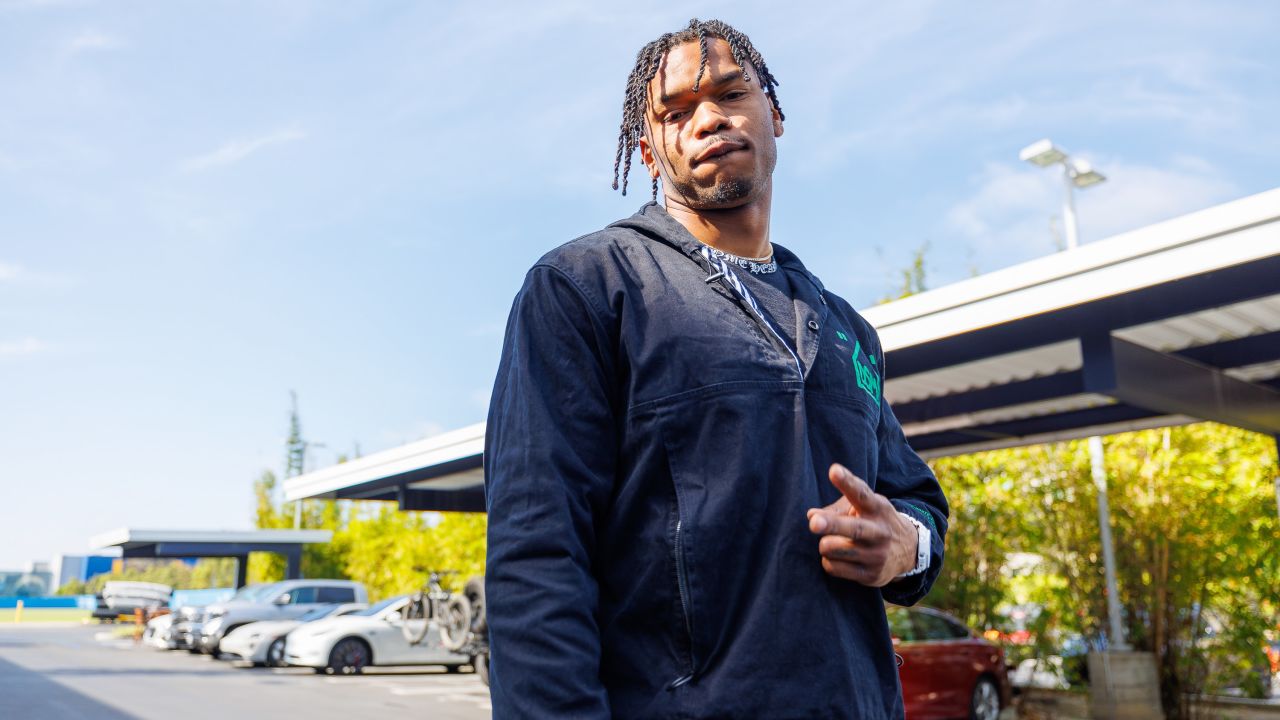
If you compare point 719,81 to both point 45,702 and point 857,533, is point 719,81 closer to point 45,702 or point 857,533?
point 857,533

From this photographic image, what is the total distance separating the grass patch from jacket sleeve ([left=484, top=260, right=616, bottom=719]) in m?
60.0

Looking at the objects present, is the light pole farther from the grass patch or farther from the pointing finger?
the grass patch

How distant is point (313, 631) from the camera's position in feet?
58.7

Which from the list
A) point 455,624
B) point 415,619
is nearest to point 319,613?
→ point 415,619

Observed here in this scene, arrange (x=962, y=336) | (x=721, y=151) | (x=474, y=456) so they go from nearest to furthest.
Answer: (x=721, y=151) → (x=962, y=336) → (x=474, y=456)

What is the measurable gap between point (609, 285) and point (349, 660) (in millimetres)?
17663

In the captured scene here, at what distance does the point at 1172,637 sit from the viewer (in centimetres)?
1241

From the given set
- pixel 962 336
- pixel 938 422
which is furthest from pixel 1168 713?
pixel 962 336

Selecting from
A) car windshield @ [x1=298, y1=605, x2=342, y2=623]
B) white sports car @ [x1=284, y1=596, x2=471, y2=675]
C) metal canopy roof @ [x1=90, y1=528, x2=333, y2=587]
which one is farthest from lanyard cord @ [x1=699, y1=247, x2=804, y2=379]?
metal canopy roof @ [x1=90, y1=528, x2=333, y2=587]

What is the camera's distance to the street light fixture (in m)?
13.2

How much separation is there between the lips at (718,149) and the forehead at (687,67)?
13 centimetres

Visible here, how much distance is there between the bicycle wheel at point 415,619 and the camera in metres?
16.4

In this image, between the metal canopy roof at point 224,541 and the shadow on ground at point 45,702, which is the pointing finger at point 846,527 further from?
the metal canopy roof at point 224,541

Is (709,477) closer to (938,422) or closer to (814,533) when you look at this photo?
(814,533)
